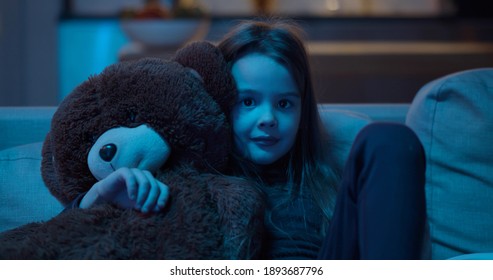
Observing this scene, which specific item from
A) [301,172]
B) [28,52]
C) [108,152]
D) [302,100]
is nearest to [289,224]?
[301,172]

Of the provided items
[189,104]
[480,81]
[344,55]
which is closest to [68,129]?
[189,104]

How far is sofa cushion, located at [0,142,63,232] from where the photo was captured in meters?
1.12

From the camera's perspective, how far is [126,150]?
86 centimetres

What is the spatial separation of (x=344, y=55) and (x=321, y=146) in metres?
1.40

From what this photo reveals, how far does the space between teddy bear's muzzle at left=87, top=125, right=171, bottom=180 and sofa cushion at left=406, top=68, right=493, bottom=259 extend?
1.84 ft

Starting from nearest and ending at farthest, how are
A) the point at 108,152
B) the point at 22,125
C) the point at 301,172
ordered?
the point at 108,152, the point at 301,172, the point at 22,125

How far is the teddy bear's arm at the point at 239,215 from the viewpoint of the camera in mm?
830

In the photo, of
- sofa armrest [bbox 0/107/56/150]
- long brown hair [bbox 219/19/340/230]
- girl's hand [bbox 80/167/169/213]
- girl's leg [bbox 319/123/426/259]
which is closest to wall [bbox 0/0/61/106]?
sofa armrest [bbox 0/107/56/150]

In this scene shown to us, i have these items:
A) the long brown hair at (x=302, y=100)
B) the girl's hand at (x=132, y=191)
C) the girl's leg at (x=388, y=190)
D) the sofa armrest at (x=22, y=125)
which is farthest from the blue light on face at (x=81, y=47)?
the girl's leg at (x=388, y=190)

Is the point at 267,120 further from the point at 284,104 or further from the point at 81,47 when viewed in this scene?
the point at 81,47

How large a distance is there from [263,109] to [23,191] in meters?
0.47

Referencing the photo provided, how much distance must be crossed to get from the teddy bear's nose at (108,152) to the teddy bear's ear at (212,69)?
18 centimetres

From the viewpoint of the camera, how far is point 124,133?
2.86 feet
